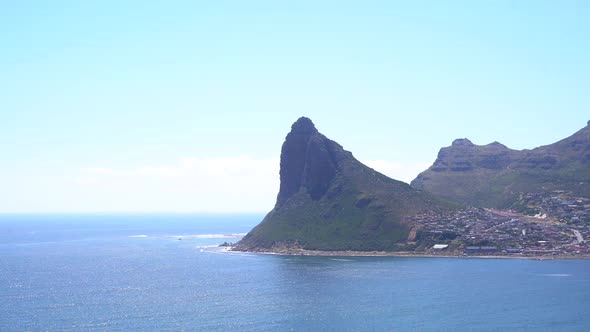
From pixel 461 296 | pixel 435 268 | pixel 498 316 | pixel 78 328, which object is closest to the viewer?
pixel 78 328

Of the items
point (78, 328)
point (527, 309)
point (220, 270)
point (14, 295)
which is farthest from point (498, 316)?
point (14, 295)

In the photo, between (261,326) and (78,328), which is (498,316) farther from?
(78,328)

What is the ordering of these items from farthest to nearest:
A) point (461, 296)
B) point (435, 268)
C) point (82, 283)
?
point (435, 268) → point (82, 283) → point (461, 296)

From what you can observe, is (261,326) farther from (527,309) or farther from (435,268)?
(435,268)

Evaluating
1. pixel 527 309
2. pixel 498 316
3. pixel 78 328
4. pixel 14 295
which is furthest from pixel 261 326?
pixel 14 295

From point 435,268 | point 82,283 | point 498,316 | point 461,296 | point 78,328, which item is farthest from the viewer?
point 435,268

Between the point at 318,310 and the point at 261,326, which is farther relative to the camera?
the point at 318,310
